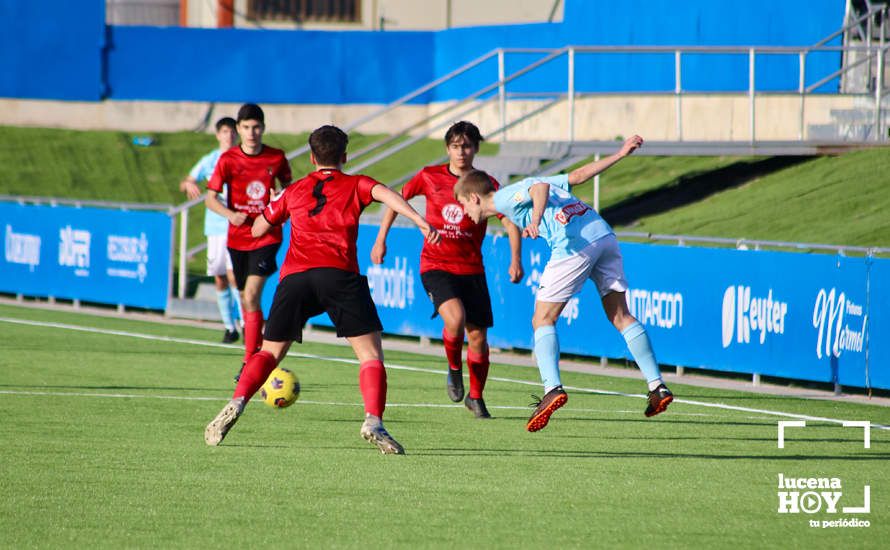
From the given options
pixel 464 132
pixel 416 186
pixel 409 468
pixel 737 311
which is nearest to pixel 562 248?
pixel 464 132

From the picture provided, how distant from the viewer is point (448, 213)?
12234 millimetres

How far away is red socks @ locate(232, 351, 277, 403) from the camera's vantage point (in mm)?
9984

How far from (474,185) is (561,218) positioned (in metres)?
0.63

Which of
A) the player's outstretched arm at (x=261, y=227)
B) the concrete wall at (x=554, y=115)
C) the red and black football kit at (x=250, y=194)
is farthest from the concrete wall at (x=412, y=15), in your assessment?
the player's outstretched arm at (x=261, y=227)

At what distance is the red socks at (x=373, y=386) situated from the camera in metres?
10.0

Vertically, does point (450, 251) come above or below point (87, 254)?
below

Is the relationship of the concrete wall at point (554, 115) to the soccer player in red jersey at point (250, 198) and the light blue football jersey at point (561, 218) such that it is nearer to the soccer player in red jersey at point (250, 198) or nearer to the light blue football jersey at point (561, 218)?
the soccer player in red jersey at point (250, 198)

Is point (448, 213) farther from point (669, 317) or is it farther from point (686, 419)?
point (669, 317)

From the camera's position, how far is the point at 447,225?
12297 millimetres

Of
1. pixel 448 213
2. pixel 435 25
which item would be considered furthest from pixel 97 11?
pixel 448 213

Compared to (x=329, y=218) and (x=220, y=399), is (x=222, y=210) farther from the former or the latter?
(x=329, y=218)

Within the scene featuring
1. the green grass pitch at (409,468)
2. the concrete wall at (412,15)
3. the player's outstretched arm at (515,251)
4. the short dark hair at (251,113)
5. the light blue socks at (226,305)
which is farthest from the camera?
the concrete wall at (412,15)

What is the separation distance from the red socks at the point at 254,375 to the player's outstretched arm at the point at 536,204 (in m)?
1.84

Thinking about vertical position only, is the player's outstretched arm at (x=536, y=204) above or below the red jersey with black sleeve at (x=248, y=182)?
below
